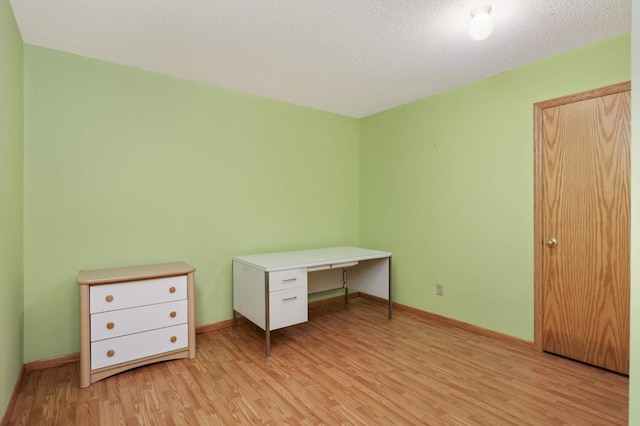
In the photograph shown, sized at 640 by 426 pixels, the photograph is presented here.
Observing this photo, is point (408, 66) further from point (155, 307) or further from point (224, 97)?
point (155, 307)

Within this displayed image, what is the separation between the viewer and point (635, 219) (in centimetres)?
119

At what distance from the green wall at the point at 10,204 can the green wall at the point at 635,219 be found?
2775mm

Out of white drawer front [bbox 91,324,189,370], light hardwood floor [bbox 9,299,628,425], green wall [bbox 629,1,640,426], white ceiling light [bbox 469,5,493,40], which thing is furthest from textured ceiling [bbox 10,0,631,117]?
light hardwood floor [bbox 9,299,628,425]

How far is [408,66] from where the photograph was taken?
2.66 meters

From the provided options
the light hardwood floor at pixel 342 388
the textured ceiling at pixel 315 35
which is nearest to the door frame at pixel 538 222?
the light hardwood floor at pixel 342 388

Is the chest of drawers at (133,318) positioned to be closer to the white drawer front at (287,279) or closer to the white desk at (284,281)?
the white desk at (284,281)

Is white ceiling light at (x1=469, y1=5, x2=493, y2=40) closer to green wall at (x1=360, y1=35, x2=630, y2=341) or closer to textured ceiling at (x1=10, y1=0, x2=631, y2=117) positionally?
textured ceiling at (x1=10, y1=0, x2=631, y2=117)

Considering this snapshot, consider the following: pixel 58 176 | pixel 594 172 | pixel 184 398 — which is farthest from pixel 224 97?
pixel 594 172

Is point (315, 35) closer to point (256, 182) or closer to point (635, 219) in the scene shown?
point (256, 182)

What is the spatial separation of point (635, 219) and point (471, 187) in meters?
1.92

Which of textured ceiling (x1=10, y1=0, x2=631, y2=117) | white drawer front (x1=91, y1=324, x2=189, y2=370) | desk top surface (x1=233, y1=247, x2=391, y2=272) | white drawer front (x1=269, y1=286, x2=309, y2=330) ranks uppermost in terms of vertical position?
textured ceiling (x1=10, y1=0, x2=631, y2=117)

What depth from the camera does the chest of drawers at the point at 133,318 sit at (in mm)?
2127

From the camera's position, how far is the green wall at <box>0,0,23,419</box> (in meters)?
1.71

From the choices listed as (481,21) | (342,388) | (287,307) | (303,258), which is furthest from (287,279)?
(481,21)
